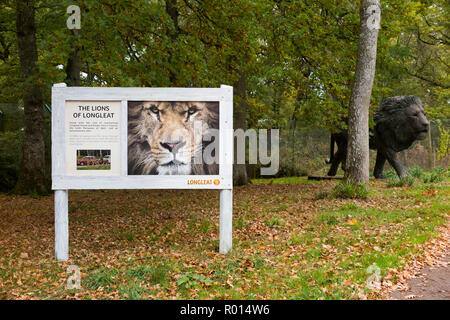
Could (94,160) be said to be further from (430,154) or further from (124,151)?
(430,154)

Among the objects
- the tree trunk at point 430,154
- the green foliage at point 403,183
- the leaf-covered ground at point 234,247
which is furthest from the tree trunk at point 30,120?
the tree trunk at point 430,154

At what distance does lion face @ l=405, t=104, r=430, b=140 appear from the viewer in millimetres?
13570

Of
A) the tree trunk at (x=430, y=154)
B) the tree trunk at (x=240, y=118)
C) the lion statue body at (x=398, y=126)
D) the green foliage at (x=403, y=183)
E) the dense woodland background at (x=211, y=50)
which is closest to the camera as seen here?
the dense woodland background at (x=211, y=50)

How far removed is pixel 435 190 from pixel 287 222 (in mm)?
5544

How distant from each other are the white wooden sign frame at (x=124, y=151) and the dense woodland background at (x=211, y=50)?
1.75 metres

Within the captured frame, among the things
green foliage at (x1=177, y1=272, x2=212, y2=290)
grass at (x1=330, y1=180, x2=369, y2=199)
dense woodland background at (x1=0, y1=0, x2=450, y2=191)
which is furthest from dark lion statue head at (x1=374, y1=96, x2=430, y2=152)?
green foliage at (x1=177, y1=272, x2=212, y2=290)

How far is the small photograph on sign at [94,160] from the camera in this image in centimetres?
609

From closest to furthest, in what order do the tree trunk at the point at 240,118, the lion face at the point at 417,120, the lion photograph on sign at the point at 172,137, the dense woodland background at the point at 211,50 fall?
1. the lion photograph on sign at the point at 172,137
2. the dense woodland background at the point at 211,50
3. the lion face at the point at 417,120
4. the tree trunk at the point at 240,118

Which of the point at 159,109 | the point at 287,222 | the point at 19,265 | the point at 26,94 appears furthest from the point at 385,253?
the point at 26,94

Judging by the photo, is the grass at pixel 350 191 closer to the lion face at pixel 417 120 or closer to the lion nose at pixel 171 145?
the lion face at pixel 417 120

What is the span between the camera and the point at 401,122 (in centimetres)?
1391

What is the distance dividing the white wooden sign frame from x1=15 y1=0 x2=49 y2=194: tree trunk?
294 inches

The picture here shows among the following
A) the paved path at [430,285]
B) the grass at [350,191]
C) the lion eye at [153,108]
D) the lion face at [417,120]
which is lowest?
the paved path at [430,285]
